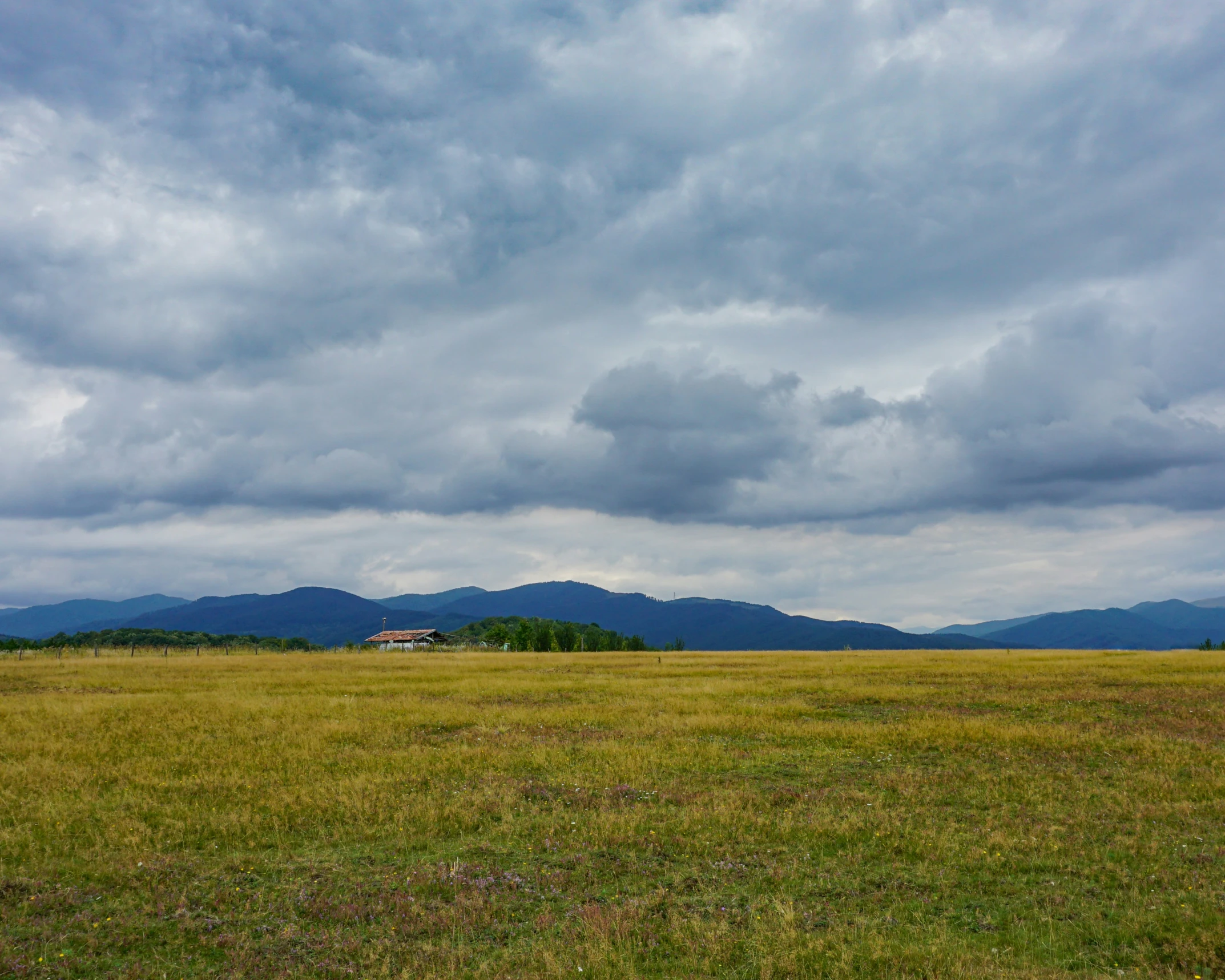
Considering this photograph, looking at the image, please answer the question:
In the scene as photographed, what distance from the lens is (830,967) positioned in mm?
9172

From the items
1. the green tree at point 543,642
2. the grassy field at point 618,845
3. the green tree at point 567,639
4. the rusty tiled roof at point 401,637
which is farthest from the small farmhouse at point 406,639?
the grassy field at point 618,845

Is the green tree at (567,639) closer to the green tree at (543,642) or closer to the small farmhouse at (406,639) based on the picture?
the green tree at (543,642)

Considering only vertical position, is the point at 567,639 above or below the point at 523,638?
below

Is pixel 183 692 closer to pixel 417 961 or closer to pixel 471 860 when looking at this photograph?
pixel 471 860

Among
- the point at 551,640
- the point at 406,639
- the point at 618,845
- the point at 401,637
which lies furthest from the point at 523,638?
the point at 618,845

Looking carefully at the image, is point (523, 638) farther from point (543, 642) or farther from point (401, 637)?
point (401, 637)

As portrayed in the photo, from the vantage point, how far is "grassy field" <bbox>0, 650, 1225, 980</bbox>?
973 centimetres

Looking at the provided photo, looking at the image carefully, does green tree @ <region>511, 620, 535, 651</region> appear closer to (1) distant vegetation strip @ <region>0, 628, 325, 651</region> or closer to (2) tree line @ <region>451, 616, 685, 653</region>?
(2) tree line @ <region>451, 616, 685, 653</region>

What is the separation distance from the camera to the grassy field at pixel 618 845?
9727 millimetres

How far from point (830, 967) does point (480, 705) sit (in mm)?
28515

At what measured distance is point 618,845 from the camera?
45.9 feet

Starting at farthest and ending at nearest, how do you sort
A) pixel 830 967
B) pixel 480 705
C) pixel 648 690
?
pixel 648 690, pixel 480 705, pixel 830 967

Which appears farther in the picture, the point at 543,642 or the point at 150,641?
the point at 150,641

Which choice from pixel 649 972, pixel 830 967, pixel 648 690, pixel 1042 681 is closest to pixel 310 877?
pixel 649 972
